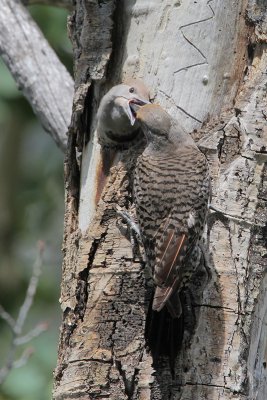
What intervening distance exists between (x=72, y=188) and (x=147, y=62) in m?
0.57

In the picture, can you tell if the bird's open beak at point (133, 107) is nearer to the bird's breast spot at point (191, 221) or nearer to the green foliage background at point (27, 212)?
the bird's breast spot at point (191, 221)

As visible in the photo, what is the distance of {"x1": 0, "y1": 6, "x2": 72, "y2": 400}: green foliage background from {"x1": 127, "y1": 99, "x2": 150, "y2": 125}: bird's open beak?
291cm

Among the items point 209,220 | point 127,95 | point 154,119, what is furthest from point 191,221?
point 127,95

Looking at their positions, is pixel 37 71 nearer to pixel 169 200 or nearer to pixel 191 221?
pixel 169 200

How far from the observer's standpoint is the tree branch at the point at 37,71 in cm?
468

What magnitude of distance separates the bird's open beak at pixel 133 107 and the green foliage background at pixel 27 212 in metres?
2.91

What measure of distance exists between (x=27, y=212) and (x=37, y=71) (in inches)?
116

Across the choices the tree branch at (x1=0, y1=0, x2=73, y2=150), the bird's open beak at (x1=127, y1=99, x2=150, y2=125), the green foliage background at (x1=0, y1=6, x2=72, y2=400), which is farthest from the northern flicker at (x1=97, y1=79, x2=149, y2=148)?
the green foliage background at (x1=0, y1=6, x2=72, y2=400)

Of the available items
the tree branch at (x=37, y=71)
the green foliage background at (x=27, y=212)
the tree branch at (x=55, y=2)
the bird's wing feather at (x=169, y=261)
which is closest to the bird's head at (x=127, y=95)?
the bird's wing feather at (x=169, y=261)

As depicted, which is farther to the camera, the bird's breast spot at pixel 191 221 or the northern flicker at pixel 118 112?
the northern flicker at pixel 118 112

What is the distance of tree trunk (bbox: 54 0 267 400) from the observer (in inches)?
129

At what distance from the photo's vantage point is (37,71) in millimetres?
4742

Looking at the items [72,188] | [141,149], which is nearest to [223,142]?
[141,149]

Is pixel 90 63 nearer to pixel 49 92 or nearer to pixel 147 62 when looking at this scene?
pixel 147 62
